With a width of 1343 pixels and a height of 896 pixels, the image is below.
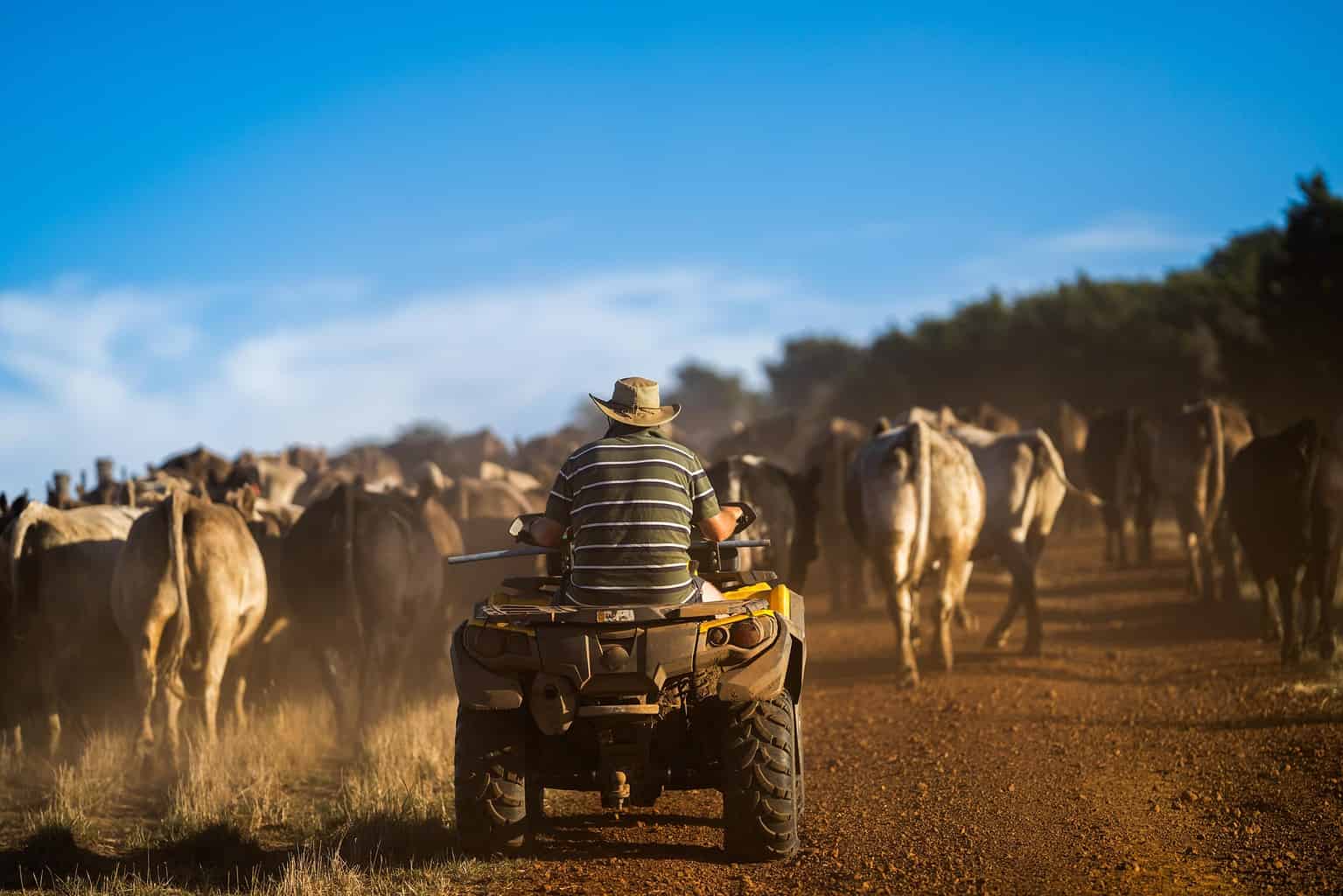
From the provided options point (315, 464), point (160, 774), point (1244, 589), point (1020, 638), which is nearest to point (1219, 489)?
point (1244, 589)

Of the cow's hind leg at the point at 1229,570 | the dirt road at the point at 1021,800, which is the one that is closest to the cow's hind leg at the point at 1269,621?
the dirt road at the point at 1021,800

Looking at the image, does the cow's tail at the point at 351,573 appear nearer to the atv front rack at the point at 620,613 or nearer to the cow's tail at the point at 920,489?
the cow's tail at the point at 920,489

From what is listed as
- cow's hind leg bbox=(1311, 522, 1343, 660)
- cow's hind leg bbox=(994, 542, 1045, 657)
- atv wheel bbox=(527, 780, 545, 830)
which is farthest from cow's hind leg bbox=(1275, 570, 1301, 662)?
atv wheel bbox=(527, 780, 545, 830)

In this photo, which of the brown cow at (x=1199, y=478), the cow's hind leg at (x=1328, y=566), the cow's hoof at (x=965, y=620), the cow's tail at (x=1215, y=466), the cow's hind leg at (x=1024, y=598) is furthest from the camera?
the cow's tail at (x=1215, y=466)

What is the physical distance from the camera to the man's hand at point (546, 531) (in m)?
6.54

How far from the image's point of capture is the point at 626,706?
5926 millimetres

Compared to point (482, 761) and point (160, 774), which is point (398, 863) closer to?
point (482, 761)

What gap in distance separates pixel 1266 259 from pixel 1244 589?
14.4 m

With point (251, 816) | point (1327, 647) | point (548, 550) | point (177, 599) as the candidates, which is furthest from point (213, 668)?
point (1327, 647)

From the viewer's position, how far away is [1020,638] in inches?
563

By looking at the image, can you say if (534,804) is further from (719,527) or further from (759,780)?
(719,527)

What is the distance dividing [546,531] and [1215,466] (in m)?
12.6

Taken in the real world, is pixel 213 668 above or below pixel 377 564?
below

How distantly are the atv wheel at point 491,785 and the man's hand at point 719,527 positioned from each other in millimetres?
1344
